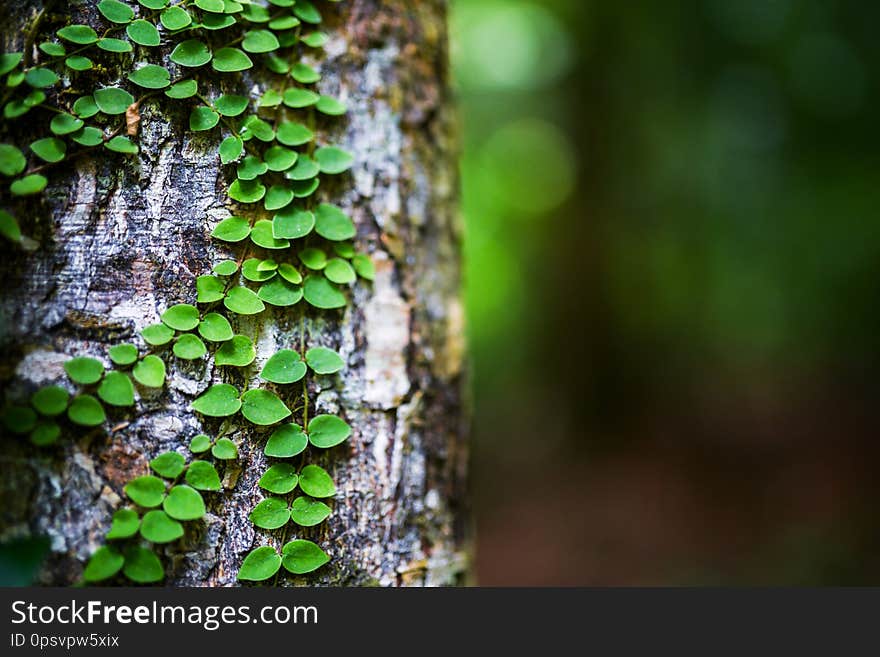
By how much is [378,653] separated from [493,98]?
685 centimetres

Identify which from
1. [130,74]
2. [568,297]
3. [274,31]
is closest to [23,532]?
[130,74]

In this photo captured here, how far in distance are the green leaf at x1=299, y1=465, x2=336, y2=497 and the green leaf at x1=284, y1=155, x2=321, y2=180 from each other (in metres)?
0.46

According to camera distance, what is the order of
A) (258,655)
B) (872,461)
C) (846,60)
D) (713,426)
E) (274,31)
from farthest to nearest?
1. (713,426)
2. (872,461)
3. (846,60)
4. (274,31)
5. (258,655)

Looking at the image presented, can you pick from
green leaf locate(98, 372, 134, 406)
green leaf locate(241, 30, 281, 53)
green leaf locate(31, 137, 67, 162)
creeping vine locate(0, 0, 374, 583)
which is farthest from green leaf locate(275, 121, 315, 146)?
green leaf locate(98, 372, 134, 406)

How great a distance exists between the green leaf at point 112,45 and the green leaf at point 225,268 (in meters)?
0.35

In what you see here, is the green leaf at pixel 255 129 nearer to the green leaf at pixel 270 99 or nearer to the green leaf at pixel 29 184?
the green leaf at pixel 270 99

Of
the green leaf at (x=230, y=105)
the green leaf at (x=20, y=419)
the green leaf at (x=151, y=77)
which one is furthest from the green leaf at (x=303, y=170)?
the green leaf at (x=20, y=419)

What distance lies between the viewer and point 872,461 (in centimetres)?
438

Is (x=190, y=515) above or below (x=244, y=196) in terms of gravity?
below

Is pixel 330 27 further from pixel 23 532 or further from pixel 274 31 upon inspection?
pixel 23 532

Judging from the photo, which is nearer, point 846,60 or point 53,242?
point 53,242

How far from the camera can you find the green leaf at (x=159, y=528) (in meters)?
0.88

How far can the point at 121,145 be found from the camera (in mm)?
918

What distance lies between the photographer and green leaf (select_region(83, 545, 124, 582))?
35.1 inches
